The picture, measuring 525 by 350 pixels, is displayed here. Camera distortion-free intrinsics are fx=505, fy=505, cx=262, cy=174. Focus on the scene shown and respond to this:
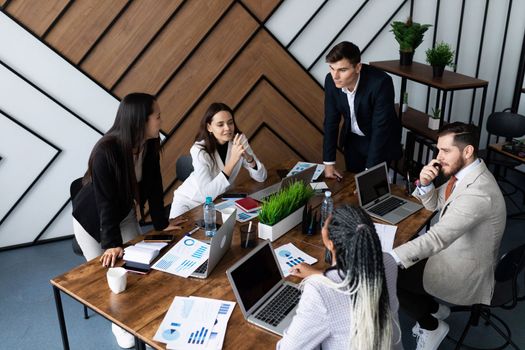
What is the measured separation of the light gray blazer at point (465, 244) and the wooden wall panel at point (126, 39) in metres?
2.70

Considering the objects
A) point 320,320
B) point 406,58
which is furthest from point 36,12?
point 320,320

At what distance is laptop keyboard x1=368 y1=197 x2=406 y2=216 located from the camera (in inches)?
118

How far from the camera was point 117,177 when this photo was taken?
2600 mm

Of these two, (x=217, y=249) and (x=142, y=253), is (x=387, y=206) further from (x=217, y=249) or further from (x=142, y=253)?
(x=142, y=253)

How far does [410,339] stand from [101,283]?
1.85 meters

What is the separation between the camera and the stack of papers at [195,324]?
1.89m

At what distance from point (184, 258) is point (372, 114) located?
181 centimetres

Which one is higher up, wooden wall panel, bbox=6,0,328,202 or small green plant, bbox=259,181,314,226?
wooden wall panel, bbox=6,0,328,202

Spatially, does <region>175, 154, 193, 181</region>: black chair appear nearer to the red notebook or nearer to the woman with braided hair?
the red notebook

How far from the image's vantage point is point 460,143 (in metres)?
2.52

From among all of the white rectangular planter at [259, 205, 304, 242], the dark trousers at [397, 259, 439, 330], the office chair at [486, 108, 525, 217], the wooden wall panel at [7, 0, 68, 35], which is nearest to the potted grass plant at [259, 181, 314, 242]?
the white rectangular planter at [259, 205, 304, 242]

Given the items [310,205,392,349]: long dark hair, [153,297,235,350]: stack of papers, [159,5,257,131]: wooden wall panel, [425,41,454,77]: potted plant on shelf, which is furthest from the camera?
[159,5,257,131]: wooden wall panel

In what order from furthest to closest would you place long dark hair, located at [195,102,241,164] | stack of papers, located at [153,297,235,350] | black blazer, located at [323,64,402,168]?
1. black blazer, located at [323,64,402,168]
2. long dark hair, located at [195,102,241,164]
3. stack of papers, located at [153,297,235,350]

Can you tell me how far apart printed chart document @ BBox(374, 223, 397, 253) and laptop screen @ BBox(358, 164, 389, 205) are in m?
0.27
